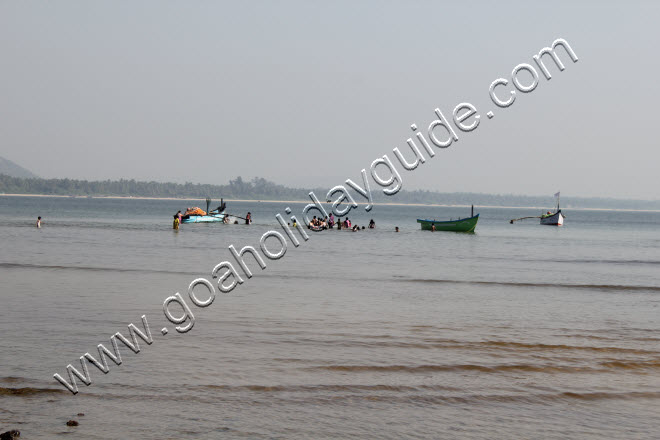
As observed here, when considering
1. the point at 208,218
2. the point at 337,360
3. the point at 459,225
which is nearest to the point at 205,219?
the point at 208,218

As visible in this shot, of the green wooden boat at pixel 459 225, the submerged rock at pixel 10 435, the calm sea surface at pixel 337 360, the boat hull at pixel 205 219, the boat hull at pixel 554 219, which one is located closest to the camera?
the submerged rock at pixel 10 435

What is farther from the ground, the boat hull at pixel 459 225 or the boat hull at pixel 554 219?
the boat hull at pixel 554 219

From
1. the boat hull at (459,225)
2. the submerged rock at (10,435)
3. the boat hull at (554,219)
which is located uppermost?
the boat hull at (554,219)

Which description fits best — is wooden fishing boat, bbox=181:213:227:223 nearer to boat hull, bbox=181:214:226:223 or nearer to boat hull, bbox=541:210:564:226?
boat hull, bbox=181:214:226:223

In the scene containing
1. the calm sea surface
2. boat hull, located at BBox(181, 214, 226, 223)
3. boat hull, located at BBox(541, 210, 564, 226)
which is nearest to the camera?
the calm sea surface

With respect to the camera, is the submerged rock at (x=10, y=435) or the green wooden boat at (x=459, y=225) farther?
the green wooden boat at (x=459, y=225)

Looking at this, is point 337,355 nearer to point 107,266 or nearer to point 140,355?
point 140,355

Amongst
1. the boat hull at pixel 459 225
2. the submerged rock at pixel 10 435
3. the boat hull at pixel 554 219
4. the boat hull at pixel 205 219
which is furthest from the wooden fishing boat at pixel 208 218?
the submerged rock at pixel 10 435

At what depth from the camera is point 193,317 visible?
720 inches

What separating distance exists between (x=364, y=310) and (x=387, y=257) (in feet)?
75.9

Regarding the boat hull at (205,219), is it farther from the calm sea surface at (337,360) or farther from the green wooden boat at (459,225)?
the calm sea surface at (337,360)

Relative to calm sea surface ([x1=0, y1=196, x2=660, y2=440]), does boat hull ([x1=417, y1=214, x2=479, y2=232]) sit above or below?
above

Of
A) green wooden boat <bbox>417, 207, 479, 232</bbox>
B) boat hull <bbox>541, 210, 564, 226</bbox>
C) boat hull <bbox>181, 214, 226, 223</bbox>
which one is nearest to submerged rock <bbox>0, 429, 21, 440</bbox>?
green wooden boat <bbox>417, 207, 479, 232</bbox>

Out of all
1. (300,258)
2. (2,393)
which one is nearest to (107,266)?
(300,258)
